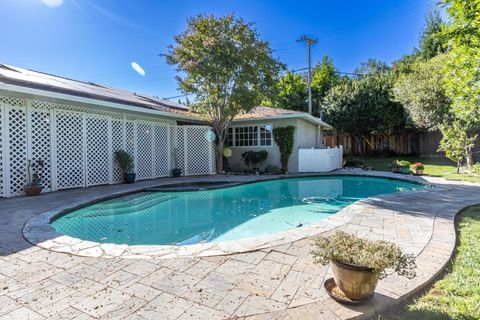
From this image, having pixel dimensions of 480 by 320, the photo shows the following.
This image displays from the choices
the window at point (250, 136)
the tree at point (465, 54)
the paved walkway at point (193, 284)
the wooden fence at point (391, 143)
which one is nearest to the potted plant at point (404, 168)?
the window at point (250, 136)

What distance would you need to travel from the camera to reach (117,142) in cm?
1025

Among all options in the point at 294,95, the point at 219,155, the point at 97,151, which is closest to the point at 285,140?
the point at 219,155

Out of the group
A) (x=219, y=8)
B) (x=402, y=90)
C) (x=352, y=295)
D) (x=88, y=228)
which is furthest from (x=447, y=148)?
(x=88, y=228)

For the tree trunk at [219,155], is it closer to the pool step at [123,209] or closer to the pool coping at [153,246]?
the pool step at [123,209]

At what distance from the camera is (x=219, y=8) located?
36.5 ft

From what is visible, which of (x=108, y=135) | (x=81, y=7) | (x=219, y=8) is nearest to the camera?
(x=81, y=7)

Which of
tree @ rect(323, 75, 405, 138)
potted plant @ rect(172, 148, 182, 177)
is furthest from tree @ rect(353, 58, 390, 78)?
potted plant @ rect(172, 148, 182, 177)

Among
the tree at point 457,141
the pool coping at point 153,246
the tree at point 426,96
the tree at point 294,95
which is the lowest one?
the pool coping at point 153,246

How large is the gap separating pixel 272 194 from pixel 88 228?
221 inches

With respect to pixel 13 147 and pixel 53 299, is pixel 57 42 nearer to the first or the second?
pixel 13 147

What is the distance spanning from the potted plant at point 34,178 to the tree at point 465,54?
981 centimetres

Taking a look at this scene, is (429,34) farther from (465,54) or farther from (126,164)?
(126,164)

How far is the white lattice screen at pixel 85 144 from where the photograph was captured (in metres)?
7.53

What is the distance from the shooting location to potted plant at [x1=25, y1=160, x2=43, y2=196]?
7555mm
